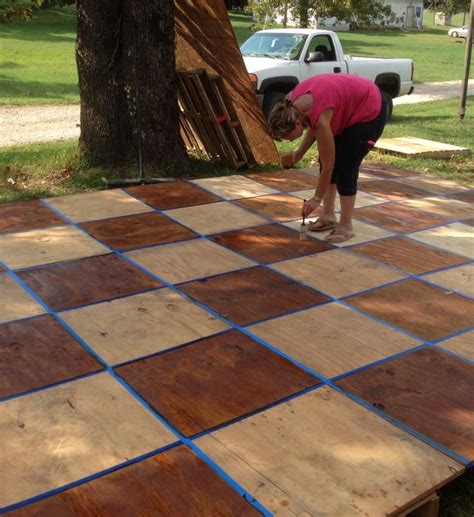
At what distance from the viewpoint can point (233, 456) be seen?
9.28ft

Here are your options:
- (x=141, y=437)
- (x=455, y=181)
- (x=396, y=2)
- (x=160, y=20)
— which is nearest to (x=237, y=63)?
(x=160, y=20)

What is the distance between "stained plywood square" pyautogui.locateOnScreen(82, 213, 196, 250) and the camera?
17.8ft

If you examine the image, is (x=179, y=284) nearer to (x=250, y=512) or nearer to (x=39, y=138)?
(x=250, y=512)

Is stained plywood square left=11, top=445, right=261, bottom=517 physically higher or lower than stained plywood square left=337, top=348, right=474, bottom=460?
lower

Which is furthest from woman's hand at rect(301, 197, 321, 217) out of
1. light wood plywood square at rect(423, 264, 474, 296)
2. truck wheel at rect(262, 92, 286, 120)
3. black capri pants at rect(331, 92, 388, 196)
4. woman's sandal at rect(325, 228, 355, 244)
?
truck wheel at rect(262, 92, 286, 120)

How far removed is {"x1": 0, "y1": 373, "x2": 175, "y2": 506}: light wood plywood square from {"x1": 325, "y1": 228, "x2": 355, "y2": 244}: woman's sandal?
8.82 feet

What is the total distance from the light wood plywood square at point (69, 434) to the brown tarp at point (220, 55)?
552 centimetres

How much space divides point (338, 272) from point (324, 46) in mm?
9079

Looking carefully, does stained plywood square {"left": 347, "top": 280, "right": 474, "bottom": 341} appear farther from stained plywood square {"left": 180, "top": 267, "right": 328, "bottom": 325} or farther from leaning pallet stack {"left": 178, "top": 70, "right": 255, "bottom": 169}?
leaning pallet stack {"left": 178, "top": 70, "right": 255, "bottom": 169}

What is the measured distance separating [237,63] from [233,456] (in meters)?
6.29

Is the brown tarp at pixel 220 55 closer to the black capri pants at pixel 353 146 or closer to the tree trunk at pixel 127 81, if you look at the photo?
the tree trunk at pixel 127 81

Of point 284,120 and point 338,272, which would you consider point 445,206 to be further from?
point 284,120

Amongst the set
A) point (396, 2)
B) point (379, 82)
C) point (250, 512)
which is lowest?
point (250, 512)

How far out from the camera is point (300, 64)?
12336 mm
